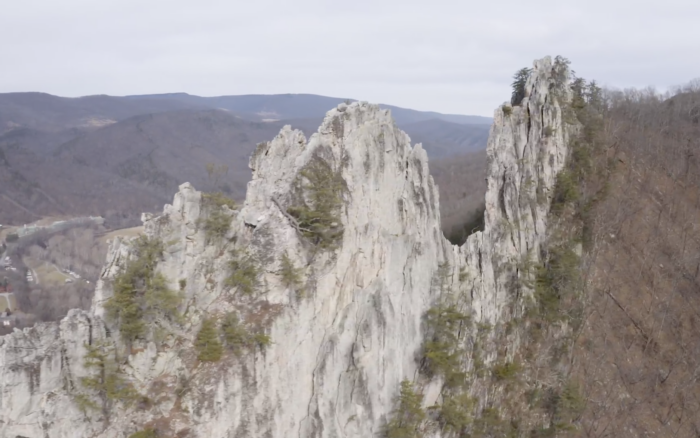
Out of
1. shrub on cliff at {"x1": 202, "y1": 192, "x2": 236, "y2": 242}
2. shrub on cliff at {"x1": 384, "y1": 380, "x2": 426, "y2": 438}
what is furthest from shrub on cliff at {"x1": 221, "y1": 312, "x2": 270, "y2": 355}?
shrub on cliff at {"x1": 384, "y1": 380, "x2": 426, "y2": 438}

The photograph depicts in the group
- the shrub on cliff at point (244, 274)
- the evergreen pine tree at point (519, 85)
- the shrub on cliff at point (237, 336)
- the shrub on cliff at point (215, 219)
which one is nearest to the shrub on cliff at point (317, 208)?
the shrub on cliff at point (244, 274)

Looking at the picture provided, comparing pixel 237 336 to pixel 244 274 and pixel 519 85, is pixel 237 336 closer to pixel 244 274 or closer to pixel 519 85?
pixel 244 274

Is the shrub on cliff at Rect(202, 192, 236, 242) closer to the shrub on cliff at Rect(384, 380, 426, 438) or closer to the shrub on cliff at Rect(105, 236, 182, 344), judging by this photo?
the shrub on cliff at Rect(105, 236, 182, 344)

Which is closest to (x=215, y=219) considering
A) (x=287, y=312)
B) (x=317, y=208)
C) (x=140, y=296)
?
(x=140, y=296)

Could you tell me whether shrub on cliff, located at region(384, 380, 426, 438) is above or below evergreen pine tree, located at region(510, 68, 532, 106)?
below

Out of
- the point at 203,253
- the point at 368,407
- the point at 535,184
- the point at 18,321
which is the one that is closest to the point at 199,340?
the point at 203,253

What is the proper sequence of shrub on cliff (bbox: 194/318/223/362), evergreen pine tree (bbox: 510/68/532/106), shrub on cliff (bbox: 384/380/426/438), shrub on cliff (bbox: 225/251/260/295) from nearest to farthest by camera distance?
1. shrub on cliff (bbox: 194/318/223/362)
2. shrub on cliff (bbox: 225/251/260/295)
3. shrub on cliff (bbox: 384/380/426/438)
4. evergreen pine tree (bbox: 510/68/532/106)

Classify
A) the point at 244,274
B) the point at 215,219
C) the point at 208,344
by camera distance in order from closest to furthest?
1. the point at 208,344
2. the point at 244,274
3. the point at 215,219

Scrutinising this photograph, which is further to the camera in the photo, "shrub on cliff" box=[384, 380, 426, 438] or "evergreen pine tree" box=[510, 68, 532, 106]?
"evergreen pine tree" box=[510, 68, 532, 106]

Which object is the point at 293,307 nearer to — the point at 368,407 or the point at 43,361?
the point at 368,407
